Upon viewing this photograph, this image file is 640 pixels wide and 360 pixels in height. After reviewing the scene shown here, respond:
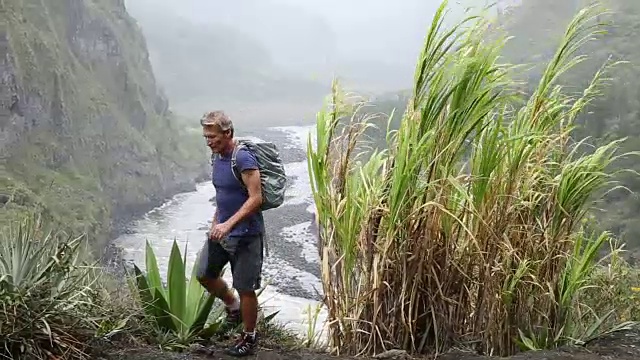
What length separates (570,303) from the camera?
3.50m

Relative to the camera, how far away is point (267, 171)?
346 cm

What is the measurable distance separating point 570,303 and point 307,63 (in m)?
131

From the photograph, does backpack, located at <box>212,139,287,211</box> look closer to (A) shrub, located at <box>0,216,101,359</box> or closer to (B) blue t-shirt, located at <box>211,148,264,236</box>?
(B) blue t-shirt, located at <box>211,148,264,236</box>

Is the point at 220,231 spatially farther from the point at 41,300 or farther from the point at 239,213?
the point at 41,300

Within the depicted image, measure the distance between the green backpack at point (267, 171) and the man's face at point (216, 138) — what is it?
0.23ft

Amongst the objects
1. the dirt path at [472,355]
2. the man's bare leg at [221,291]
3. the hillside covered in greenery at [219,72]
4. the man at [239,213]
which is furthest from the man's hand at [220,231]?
the hillside covered in greenery at [219,72]

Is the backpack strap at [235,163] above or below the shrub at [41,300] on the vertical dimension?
above

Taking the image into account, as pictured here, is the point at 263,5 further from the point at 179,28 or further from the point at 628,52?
the point at 628,52

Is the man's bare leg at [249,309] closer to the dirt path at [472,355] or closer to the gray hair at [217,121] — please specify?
the dirt path at [472,355]

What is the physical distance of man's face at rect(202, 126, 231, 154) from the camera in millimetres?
3434

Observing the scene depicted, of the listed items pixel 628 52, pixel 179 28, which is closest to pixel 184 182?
pixel 628 52

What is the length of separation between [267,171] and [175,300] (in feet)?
3.07

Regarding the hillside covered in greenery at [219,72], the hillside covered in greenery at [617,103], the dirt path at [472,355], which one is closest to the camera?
the dirt path at [472,355]

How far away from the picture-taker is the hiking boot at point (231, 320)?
3.88m
